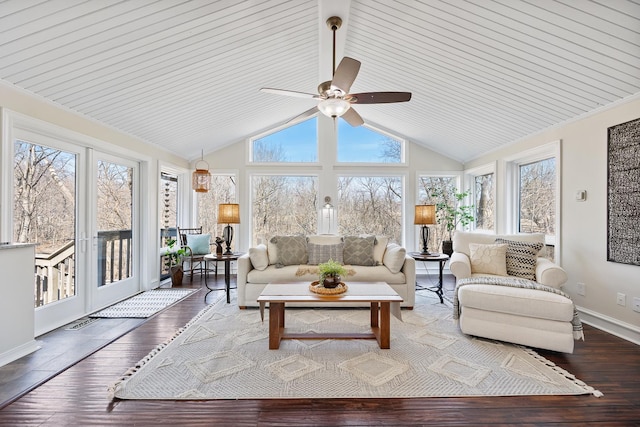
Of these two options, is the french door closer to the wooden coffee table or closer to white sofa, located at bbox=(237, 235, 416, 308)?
white sofa, located at bbox=(237, 235, 416, 308)

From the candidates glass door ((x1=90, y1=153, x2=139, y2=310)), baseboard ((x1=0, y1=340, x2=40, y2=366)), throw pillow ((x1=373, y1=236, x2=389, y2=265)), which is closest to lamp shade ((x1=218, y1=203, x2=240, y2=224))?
glass door ((x1=90, y1=153, x2=139, y2=310))

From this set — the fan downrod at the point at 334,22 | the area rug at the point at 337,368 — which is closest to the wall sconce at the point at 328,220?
the area rug at the point at 337,368

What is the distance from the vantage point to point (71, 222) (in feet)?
11.0

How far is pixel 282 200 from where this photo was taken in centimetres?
597

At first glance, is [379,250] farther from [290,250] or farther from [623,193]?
[623,193]

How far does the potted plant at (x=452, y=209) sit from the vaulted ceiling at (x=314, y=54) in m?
1.60

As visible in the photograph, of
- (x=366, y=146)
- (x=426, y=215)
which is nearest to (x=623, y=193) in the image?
(x=426, y=215)

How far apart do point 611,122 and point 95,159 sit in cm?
572

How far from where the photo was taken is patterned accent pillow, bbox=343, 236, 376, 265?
4082 millimetres

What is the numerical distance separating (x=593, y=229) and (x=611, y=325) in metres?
0.98

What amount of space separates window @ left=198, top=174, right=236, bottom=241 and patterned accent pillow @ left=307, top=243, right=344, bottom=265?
8.45 ft

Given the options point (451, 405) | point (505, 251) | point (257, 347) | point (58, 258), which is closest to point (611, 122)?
point (505, 251)

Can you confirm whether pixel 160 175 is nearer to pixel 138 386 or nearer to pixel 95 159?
pixel 95 159

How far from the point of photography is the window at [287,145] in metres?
5.93
